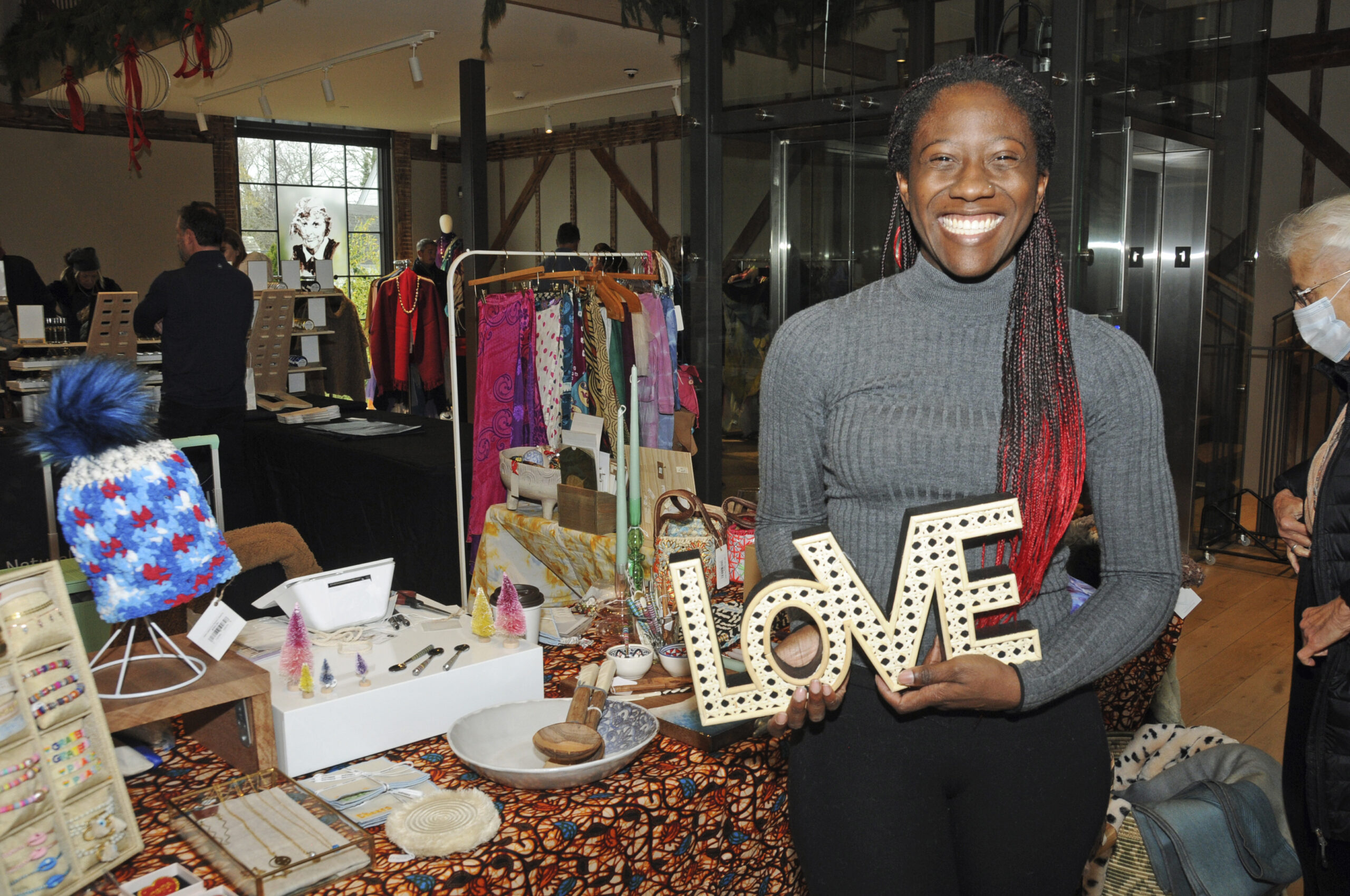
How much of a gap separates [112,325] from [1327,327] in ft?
22.3

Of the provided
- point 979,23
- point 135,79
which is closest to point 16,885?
point 979,23

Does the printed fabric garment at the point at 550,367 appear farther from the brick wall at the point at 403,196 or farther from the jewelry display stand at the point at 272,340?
the brick wall at the point at 403,196

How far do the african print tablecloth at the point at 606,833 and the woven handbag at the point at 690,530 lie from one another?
70cm

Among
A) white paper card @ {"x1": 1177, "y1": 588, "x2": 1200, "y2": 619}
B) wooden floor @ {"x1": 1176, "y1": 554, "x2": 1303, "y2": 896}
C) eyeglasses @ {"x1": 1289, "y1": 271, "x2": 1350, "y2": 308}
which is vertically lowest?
wooden floor @ {"x1": 1176, "y1": 554, "x2": 1303, "y2": 896}

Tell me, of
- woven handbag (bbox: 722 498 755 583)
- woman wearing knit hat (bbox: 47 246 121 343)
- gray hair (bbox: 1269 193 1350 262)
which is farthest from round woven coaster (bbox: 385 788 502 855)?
woman wearing knit hat (bbox: 47 246 121 343)

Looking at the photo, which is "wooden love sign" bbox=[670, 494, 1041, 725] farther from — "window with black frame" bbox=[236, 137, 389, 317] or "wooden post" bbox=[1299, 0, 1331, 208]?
"window with black frame" bbox=[236, 137, 389, 317]

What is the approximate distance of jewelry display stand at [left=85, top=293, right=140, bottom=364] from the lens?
21.6ft

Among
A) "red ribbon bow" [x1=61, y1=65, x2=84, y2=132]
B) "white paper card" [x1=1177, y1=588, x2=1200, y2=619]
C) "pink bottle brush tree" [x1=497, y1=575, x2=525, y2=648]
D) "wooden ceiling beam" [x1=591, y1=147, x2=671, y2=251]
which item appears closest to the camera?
"pink bottle brush tree" [x1=497, y1=575, x2=525, y2=648]

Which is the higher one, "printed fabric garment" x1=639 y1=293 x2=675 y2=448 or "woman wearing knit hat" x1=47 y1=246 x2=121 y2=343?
"woman wearing knit hat" x1=47 y1=246 x2=121 y2=343

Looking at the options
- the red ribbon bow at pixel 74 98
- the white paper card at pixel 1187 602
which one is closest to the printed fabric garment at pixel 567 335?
the white paper card at pixel 1187 602

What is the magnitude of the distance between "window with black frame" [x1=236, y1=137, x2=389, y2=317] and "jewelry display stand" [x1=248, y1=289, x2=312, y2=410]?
5.96 m

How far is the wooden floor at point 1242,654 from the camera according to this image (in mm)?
3443

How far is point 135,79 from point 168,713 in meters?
6.89

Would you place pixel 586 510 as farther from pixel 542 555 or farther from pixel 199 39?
pixel 199 39
